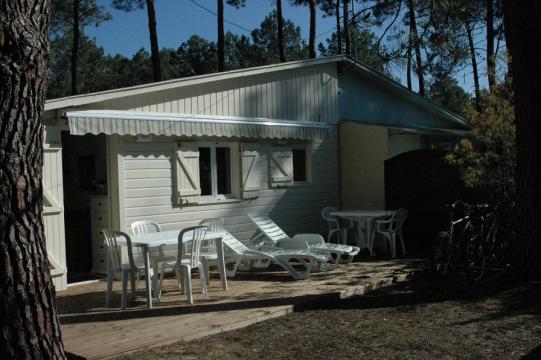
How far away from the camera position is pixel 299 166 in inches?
477

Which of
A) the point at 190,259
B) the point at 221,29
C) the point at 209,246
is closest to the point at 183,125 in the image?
the point at 209,246

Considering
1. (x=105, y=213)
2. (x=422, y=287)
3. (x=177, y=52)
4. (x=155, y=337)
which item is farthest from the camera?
(x=177, y=52)

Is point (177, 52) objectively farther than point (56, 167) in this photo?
Yes

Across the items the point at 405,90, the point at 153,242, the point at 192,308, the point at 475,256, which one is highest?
the point at 405,90

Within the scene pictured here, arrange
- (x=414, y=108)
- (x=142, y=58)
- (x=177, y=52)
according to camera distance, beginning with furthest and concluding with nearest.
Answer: (x=177, y=52) < (x=142, y=58) < (x=414, y=108)

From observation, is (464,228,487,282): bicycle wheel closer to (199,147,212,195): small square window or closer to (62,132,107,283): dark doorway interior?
(199,147,212,195): small square window

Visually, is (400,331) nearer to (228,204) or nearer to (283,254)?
(283,254)

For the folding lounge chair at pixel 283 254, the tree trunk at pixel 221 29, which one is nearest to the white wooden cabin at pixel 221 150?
the folding lounge chair at pixel 283 254

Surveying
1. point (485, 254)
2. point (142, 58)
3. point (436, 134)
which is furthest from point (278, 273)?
point (142, 58)

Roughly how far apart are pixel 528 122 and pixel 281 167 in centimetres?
473

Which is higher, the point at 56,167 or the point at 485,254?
the point at 56,167

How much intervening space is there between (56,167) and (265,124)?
3.81 meters

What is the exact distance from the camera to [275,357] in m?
5.09

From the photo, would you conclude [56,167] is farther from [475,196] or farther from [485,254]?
[475,196]
